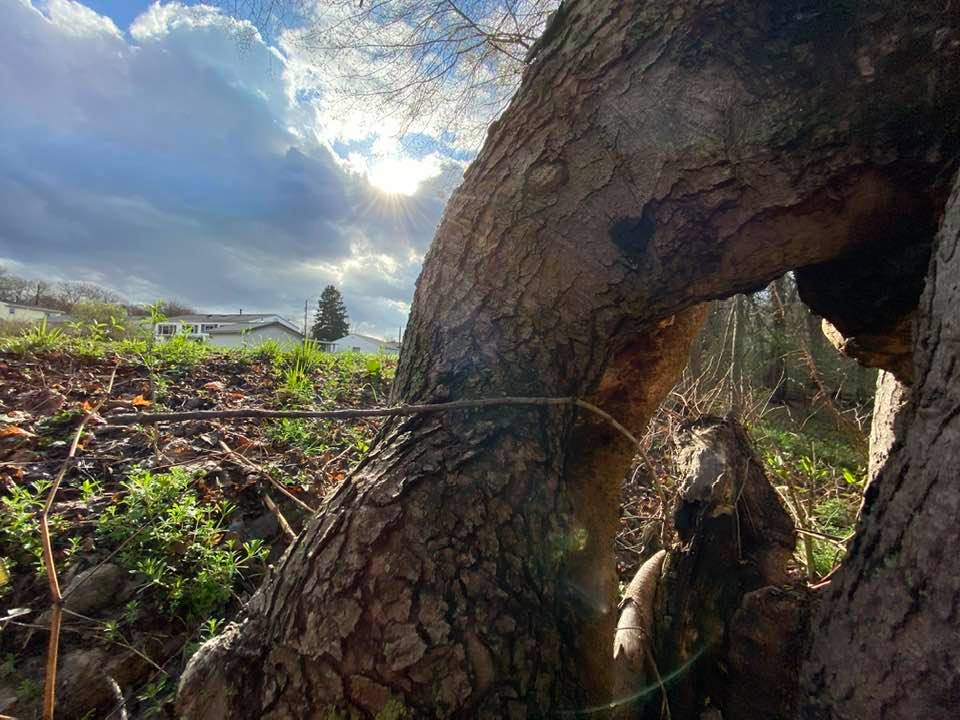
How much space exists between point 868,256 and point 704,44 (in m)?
0.68

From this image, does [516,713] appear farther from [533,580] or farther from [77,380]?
[77,380]

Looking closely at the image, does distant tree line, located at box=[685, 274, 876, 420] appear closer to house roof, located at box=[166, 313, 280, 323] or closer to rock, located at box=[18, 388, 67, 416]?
rock, located at box=[18, 388, 67, 416]

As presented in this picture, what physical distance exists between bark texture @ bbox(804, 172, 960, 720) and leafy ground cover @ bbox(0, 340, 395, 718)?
151cm

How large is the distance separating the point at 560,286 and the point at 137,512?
1696 millimetres

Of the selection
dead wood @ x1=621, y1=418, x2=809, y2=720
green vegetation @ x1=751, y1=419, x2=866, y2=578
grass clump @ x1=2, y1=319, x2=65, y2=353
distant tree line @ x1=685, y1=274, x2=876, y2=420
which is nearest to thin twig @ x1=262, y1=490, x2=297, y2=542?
dead wood @ x1=621, y1=418, x2=809, y2=720

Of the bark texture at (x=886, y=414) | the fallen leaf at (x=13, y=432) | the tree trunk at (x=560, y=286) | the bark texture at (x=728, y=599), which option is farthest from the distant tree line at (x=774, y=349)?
the fallen leaf at (x=13, y=432)

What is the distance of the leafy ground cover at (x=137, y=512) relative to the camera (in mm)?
1406

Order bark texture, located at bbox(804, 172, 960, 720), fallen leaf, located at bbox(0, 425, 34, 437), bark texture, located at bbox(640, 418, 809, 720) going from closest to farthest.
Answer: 1. bark texture, located at bbox(804, 172, 960, 720)
2. bark texture, located at bbox(640, 418, 809, 720)
3. fallen leaf, located at bbox(0, 425, 34, 437)

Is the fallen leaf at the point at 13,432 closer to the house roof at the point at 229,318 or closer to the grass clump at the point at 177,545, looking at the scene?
the grass clump at the point at 177,545

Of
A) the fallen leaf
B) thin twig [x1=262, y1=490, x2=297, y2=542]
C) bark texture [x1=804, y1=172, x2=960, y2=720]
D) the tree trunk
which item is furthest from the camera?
the fallen leaf

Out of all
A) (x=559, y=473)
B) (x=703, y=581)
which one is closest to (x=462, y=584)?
(x=559, y=473)

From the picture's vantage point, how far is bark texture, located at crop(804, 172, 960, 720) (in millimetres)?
677

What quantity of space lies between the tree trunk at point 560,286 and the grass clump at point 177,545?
69cm

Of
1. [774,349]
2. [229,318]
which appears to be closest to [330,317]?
[229,318]
